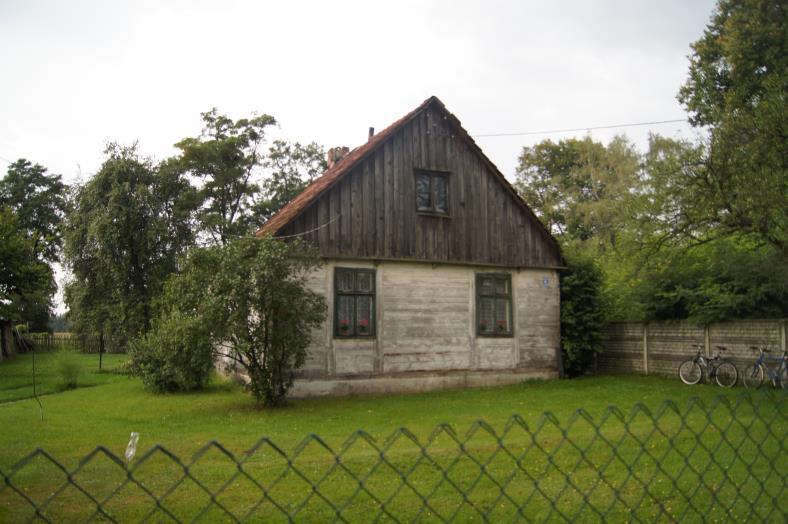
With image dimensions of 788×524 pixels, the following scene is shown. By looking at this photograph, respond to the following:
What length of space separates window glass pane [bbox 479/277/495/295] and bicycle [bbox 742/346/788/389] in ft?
22.3

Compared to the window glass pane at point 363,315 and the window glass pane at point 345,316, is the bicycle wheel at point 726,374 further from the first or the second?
the window glass pane at point 345,316

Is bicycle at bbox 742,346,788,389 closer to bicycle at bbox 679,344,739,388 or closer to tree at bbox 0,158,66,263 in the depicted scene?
bicycle at bbox 679,344,739,388

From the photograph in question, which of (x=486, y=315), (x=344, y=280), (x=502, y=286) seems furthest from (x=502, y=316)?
(x=344, y=280)

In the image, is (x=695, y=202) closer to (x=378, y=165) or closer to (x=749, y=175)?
(x=749, y=175)

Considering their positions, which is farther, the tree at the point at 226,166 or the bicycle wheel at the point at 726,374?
the tree at the point at 226,166

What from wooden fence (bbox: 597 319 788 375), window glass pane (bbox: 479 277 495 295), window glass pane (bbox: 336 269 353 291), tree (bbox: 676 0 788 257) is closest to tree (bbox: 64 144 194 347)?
window glass pane (bbox: 336 269 353 291)

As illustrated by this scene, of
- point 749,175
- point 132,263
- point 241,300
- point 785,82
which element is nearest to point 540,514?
point 241,300

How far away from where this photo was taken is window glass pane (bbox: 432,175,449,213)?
61.5 feet

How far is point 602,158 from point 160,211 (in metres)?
26.5

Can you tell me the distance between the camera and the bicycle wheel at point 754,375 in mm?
16516

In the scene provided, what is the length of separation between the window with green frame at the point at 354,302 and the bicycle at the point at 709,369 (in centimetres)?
881

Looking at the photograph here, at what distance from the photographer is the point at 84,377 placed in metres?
23.0

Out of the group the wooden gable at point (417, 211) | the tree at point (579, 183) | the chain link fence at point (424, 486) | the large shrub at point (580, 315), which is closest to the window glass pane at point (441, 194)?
the wooden gable at point (417, 211)

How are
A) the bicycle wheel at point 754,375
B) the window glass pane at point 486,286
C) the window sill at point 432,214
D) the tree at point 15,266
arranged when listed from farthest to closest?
1. the window glass pane at point 486,286
2. the window sill at point 432,214
3. the bicycle wheel at point 754,375
4. the tree at point 15,266
